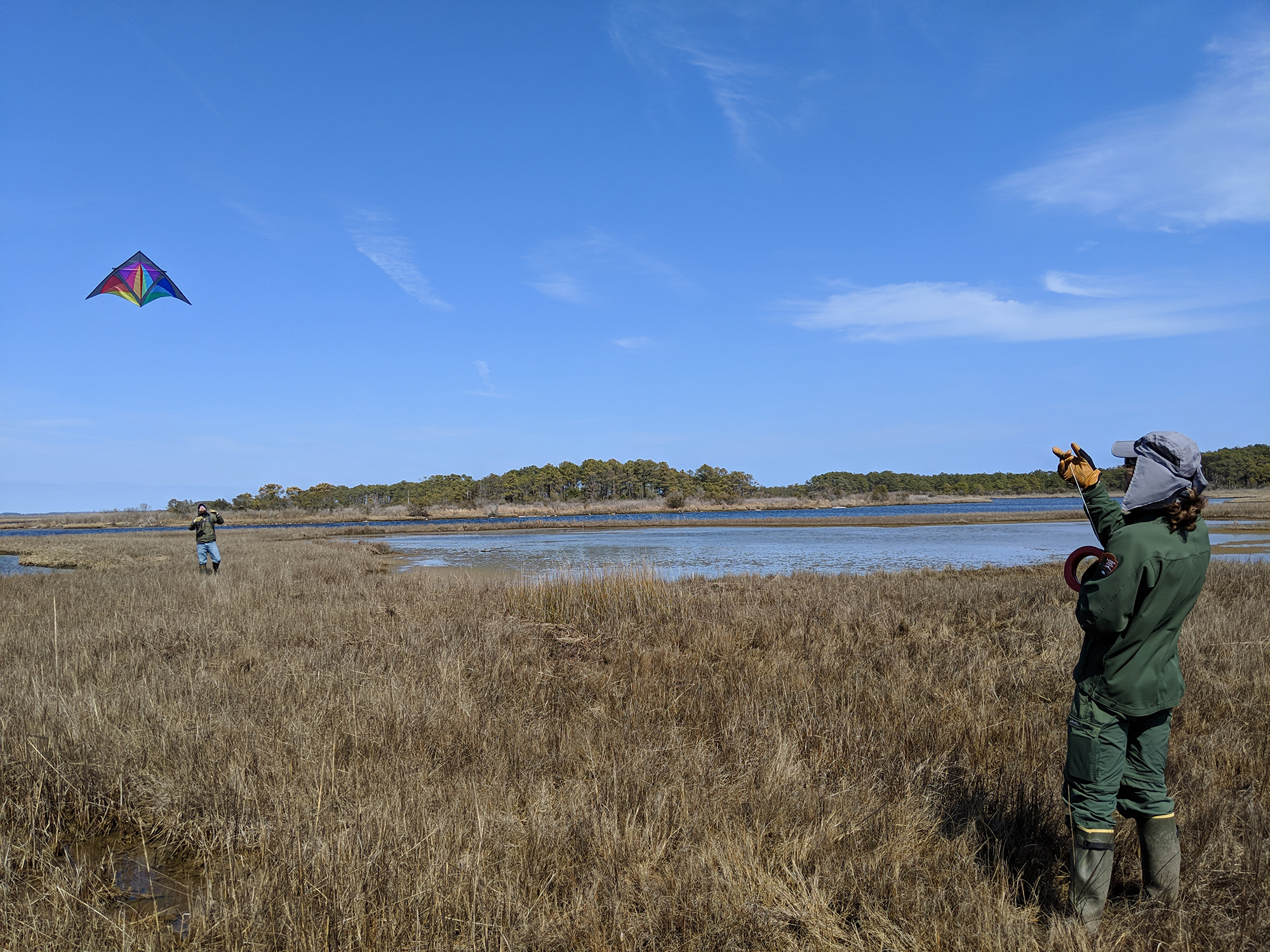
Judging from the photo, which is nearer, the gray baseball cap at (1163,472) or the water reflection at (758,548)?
the gray baseball cap at (1163,472)

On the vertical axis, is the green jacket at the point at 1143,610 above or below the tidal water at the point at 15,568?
above

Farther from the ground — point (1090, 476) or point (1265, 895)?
point (1090, 476)

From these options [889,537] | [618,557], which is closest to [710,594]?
[618,557]

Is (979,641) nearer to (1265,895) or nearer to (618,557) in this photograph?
(1265,895)

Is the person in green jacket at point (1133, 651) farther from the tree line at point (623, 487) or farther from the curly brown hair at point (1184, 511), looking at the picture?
the tree line at point (623, 487)

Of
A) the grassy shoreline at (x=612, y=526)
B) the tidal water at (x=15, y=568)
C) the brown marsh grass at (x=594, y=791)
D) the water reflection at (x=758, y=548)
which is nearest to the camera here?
the brown marsh grass at (x=594, y=791)

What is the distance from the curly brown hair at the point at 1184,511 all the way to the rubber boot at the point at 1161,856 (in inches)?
50.7

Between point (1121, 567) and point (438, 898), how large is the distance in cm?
317

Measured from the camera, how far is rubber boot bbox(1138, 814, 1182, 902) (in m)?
2.93

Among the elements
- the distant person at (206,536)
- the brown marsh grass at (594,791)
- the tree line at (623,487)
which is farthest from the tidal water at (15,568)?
the tree line at (623,487)

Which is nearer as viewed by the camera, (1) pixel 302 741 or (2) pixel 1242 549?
(1) pixel 302 741

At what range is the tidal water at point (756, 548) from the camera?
24188 millimetres

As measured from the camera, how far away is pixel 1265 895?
3.07 m

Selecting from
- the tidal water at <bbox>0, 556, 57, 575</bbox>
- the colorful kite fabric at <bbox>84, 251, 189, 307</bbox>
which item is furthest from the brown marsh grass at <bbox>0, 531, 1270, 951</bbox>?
the tidal water at <bbox>0, 556, 57, 575</bbox>
